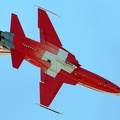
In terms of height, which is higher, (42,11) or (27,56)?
(42,11)

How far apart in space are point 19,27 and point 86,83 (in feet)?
40.0

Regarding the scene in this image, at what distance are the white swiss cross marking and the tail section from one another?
353 cm

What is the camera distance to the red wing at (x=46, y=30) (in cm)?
7081

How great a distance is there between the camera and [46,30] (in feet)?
235

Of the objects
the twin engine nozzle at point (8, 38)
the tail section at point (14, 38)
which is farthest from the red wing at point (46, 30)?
the twin engine nozzle at point (8, 38)

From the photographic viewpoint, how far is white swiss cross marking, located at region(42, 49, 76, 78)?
69.2m

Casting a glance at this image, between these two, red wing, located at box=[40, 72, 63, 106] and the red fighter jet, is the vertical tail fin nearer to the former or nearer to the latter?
the red fighter jet

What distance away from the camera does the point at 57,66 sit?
230ft

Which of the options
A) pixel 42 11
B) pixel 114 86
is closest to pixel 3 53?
pixel 42 11

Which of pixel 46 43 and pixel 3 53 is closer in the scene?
pixel 46 43

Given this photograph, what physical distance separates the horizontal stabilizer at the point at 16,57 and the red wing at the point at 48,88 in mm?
4845

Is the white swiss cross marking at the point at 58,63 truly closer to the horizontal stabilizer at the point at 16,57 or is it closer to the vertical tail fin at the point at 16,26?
the horizontal stabilizer at the point at 16,57

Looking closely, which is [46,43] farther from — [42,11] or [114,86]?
[114,86]

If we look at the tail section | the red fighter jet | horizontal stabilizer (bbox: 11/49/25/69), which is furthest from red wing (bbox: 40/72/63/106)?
the tail section
